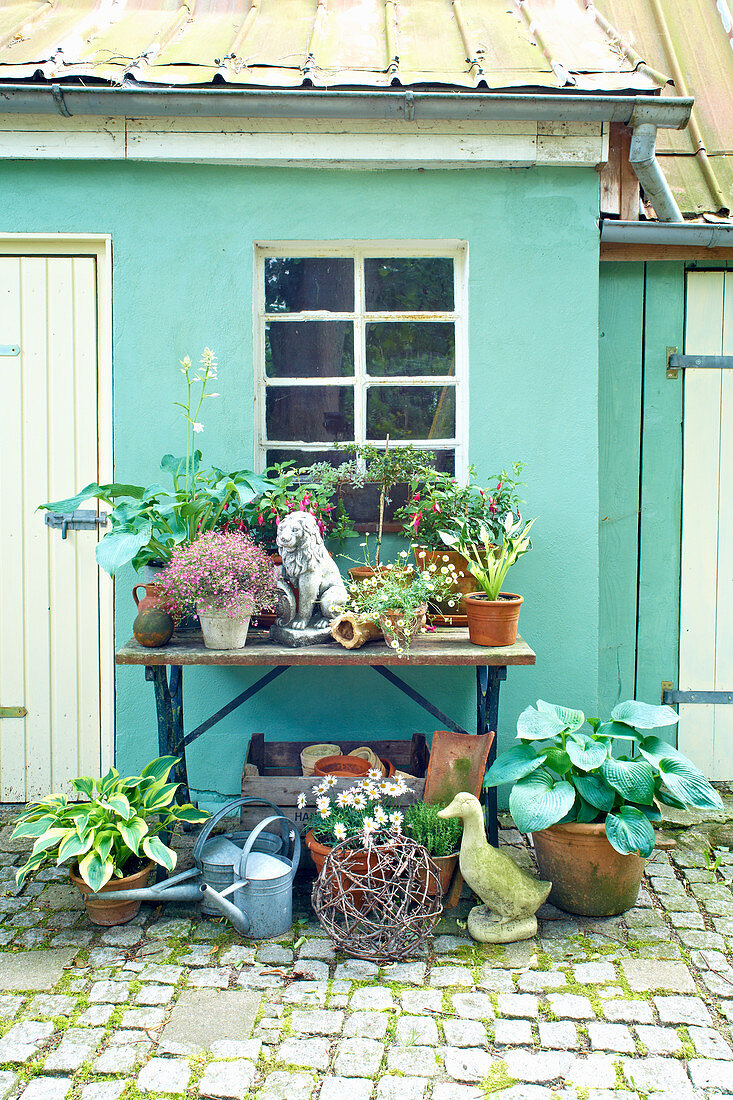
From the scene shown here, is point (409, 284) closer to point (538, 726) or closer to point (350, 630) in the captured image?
point (350, 630)

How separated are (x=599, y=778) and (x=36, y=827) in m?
2.12

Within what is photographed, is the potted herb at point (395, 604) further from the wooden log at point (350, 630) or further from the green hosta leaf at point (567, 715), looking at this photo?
the green hosta leaf at point (567, 715)

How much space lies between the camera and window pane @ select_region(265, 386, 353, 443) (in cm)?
414

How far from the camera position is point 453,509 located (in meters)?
3.75

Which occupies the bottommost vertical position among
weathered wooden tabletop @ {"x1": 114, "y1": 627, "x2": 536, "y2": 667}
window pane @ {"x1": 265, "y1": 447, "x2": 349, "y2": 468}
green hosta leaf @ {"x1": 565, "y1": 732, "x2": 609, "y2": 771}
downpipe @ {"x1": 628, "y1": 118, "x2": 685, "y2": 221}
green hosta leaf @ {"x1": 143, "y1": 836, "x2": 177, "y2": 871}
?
green hosta leaf @ {"x1": 143, "y1": 836, "x2": 177, "y2": 871}

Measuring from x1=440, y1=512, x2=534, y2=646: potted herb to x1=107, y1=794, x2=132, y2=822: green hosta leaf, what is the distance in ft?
4.95

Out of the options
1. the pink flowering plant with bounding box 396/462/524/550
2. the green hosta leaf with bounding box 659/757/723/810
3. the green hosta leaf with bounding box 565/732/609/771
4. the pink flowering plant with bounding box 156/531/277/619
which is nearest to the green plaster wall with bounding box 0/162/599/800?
the pink flowering plant with bounding box 396/462/524/550

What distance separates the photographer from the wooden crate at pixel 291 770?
11.5ft

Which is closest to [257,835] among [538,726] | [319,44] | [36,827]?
[36,827]

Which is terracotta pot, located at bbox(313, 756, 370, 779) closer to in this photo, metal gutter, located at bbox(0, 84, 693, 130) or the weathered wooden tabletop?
the weathered wooden tabletop

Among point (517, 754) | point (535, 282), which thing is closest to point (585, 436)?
point (535, 282)

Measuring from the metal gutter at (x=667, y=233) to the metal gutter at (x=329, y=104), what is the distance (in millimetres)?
470

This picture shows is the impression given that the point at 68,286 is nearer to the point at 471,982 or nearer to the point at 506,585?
the point at 506,585

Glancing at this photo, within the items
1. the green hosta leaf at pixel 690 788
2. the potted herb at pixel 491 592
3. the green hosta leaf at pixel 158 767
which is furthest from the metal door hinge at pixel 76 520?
the green hosta leaf at pixel 690 788
